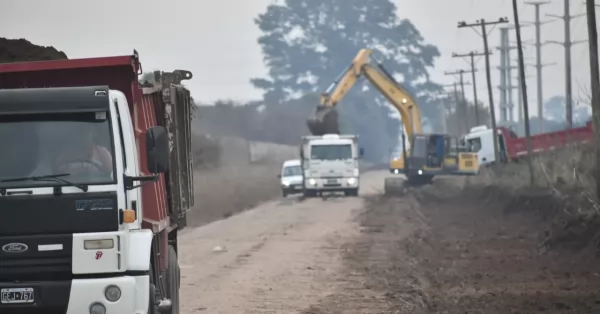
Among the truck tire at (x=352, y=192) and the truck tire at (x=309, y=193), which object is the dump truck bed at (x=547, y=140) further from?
the truck tire at (x=309, y=193)

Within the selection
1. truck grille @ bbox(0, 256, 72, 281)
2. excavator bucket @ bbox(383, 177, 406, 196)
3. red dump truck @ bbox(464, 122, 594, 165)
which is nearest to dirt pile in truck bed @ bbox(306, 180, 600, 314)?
truck grille @ bbox(0, 256, 72, 281)

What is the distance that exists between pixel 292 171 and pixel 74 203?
4667cm

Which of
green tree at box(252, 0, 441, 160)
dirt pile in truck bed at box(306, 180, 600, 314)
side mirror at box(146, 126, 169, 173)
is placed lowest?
dirt pile in truck bed at box(306, 180, 600, 314)

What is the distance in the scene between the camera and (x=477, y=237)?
94.3 feet

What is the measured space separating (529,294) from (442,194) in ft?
120

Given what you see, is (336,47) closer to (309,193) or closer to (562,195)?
(309,193)

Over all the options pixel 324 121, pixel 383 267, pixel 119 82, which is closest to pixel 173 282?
pixel 119 82

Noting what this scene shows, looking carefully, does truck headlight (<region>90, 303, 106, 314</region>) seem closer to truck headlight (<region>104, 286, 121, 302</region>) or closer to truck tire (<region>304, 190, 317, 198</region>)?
truck headlight (<region>104, 286, 121, 302</region>)

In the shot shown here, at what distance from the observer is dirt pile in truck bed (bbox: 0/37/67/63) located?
14109mm

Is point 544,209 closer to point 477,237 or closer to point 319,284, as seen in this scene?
point 477,237

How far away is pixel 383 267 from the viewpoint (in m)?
21.2

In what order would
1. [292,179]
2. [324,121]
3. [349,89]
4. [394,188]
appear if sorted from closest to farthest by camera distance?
[394,188], [324,121], [292,179], [349,89]

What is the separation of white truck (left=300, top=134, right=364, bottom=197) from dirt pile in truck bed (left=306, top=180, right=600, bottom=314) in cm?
1225

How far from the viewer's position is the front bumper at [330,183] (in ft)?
168
